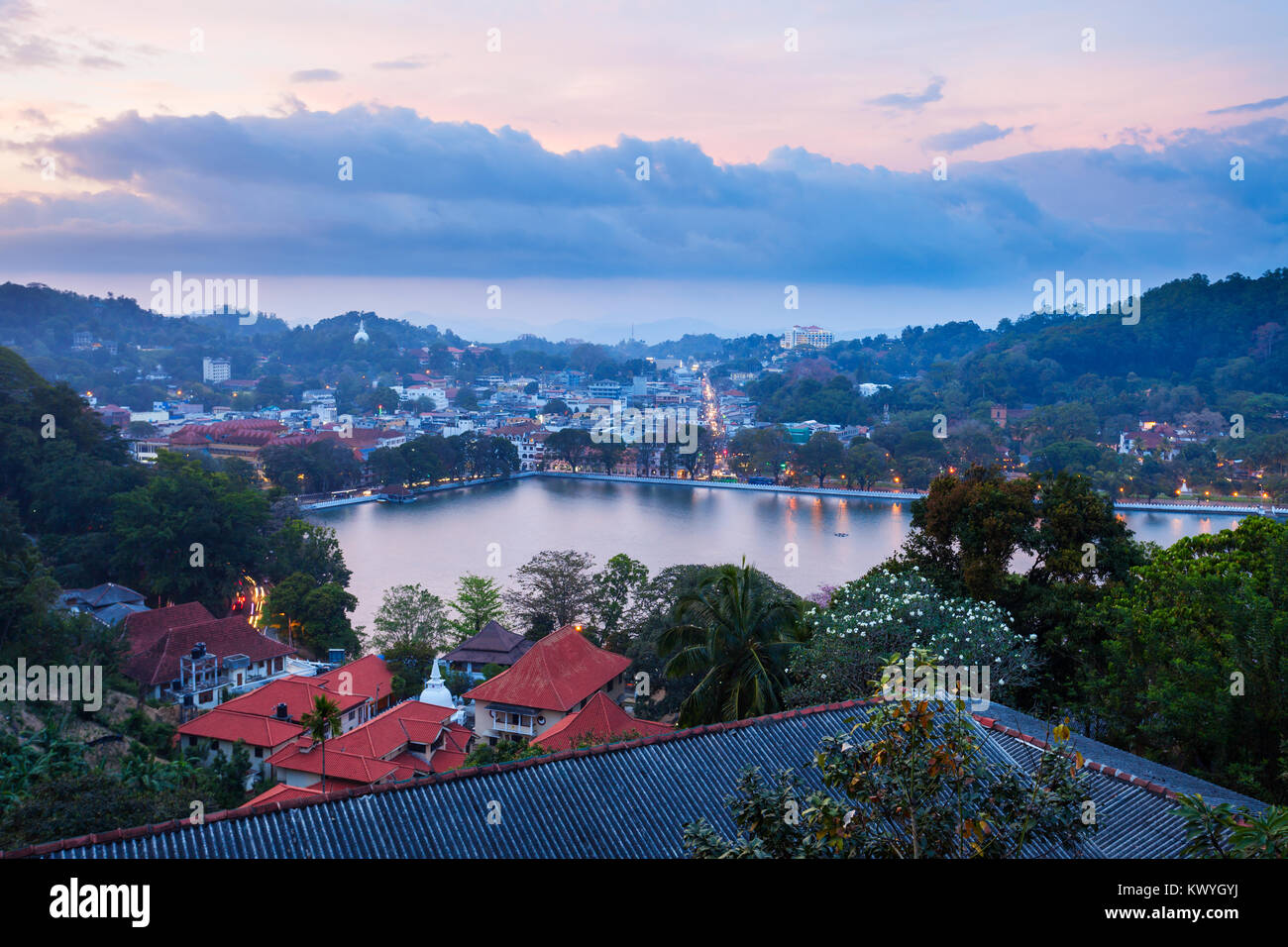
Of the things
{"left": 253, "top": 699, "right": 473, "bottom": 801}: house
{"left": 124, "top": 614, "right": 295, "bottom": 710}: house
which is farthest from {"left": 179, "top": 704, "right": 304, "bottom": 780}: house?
{"left": 124, "top": 614, "right": 295, "bottom": 710}: house

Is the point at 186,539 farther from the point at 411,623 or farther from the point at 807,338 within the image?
the point at 807,338

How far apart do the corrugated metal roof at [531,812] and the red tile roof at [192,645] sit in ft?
26.8

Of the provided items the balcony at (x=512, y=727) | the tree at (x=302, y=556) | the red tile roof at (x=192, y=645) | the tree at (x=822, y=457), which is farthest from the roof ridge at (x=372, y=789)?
the tree at (x=822, y=457)

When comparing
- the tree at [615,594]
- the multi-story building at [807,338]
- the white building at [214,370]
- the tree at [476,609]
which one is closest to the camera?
the tree at [615,594]

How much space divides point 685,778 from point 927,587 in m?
3.26

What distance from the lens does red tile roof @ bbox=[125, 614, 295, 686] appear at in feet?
33.9

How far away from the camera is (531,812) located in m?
3.57

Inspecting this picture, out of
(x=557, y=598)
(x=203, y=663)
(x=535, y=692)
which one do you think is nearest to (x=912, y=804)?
(x=535, y=692)

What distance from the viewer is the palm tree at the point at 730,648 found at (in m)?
6.03

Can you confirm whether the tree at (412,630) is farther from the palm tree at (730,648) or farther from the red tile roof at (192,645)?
the palm tree at (730,648)

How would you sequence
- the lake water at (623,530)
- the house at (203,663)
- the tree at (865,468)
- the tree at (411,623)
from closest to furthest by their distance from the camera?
the house at (203,663), the tree at (411,623), the lake water at (623,530), the tree at (865,468)

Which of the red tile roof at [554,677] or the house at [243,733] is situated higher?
the red tile roof at [554,677]

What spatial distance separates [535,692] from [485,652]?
95.0 inches

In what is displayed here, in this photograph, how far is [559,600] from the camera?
456 inches
